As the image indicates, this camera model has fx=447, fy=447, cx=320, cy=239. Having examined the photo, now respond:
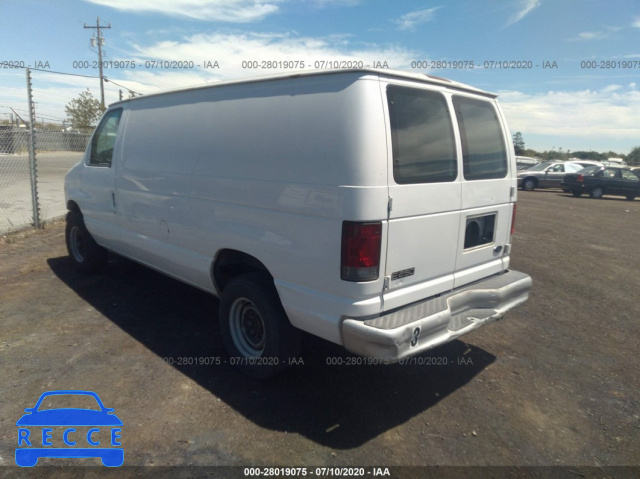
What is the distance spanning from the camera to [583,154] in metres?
66.1

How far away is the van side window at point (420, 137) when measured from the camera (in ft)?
9.80

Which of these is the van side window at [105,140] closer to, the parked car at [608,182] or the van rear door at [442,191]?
the van rear door at [442,191]

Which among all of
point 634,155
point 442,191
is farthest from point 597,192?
point 634,155

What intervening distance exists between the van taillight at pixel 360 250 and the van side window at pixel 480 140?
3.83ft

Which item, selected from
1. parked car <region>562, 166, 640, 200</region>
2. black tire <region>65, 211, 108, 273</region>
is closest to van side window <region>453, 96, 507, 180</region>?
black tire <region>65, 211, 108, 273</region>

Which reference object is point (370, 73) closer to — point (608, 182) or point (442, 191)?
point (442, 191)

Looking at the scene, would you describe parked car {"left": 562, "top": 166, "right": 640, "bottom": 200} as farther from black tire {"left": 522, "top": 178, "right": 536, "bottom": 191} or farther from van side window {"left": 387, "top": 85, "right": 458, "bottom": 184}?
van side window {"left": 387, "top": 85, "right": 458, "bottom": 184}

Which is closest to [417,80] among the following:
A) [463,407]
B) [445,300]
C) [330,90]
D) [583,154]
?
[330,90]

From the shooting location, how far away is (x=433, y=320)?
3.06 m

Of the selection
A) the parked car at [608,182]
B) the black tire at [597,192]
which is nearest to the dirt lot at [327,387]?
the parked car at [608,182]

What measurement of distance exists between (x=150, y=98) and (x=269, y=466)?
3.75m

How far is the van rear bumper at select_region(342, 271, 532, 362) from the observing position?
2.81m

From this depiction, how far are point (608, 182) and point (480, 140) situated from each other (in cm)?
2048

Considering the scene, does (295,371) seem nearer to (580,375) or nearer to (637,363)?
(580,375)
